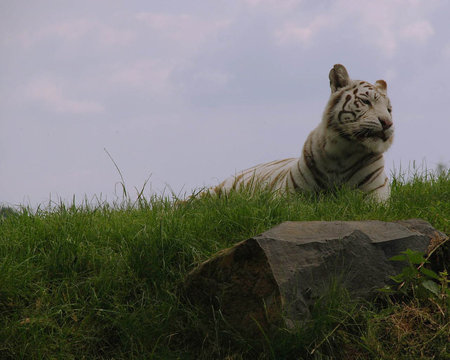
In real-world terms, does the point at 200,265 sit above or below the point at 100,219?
below

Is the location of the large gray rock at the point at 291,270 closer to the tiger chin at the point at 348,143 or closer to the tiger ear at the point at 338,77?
the tiger chin at the point at 348,143

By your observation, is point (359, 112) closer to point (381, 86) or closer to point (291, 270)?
point (381, 86)

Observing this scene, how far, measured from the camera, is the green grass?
327 centimetres

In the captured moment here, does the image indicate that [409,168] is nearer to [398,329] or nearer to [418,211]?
[418,211]

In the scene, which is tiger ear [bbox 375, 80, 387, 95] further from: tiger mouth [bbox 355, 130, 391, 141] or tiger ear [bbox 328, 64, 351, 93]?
tiger mouth [bbox 355, 130, 391, 141]

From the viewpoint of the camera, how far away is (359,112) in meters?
5.54

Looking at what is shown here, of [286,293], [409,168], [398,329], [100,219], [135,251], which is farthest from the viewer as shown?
[409,168]

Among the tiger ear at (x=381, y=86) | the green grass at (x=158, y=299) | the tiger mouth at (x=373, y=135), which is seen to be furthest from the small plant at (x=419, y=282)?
the tiger ear at (x=381, y=86)

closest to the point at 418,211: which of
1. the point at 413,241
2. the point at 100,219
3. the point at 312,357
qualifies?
the point at 413,241

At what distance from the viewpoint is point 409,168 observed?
6.47 metres

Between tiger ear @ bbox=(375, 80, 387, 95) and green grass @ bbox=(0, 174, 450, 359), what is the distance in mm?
1731

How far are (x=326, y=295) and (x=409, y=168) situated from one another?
3706 mm

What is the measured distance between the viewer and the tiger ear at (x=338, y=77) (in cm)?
588

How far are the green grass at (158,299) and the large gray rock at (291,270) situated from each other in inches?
3.9
